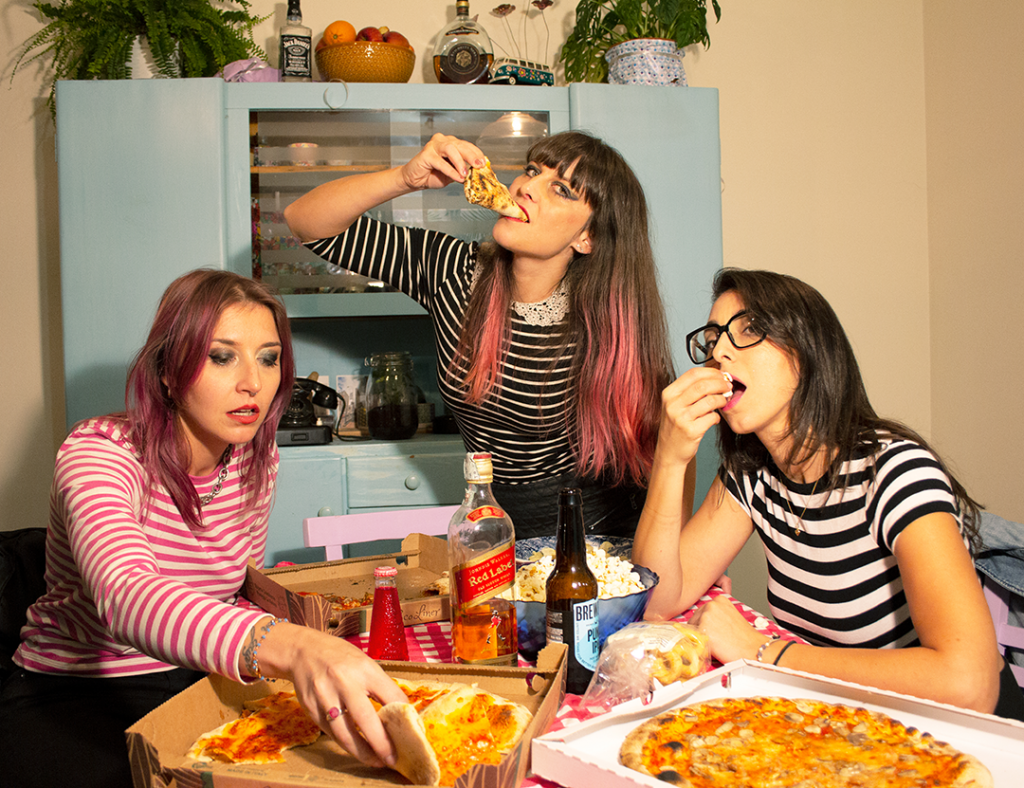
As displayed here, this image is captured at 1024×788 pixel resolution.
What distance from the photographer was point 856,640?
4.09 ft

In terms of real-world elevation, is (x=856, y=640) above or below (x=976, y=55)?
below

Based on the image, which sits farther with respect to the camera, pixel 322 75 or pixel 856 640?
pixel 322 75

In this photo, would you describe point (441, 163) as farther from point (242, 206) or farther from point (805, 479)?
point (242, 206)

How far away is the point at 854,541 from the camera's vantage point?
122 centimetres

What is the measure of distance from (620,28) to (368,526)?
2.12m

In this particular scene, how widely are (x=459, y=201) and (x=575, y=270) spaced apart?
116 cm

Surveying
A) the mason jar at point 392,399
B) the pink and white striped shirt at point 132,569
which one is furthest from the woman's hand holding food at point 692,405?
the mason jar at point 392,399

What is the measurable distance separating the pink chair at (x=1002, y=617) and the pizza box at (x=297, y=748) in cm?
85

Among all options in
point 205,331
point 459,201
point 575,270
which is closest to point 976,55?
point 459,201

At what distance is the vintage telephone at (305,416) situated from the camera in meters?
2.63

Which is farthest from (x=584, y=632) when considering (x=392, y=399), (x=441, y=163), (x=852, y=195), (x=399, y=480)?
(x=852, y=195)

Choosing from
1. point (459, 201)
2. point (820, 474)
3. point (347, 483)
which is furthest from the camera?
point (459, 201)

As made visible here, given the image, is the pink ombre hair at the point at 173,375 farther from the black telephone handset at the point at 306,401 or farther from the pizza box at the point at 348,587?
the black telephone handset at the point at 306,401

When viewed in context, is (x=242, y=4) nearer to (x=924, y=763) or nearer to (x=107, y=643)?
(x=107, y=643)
